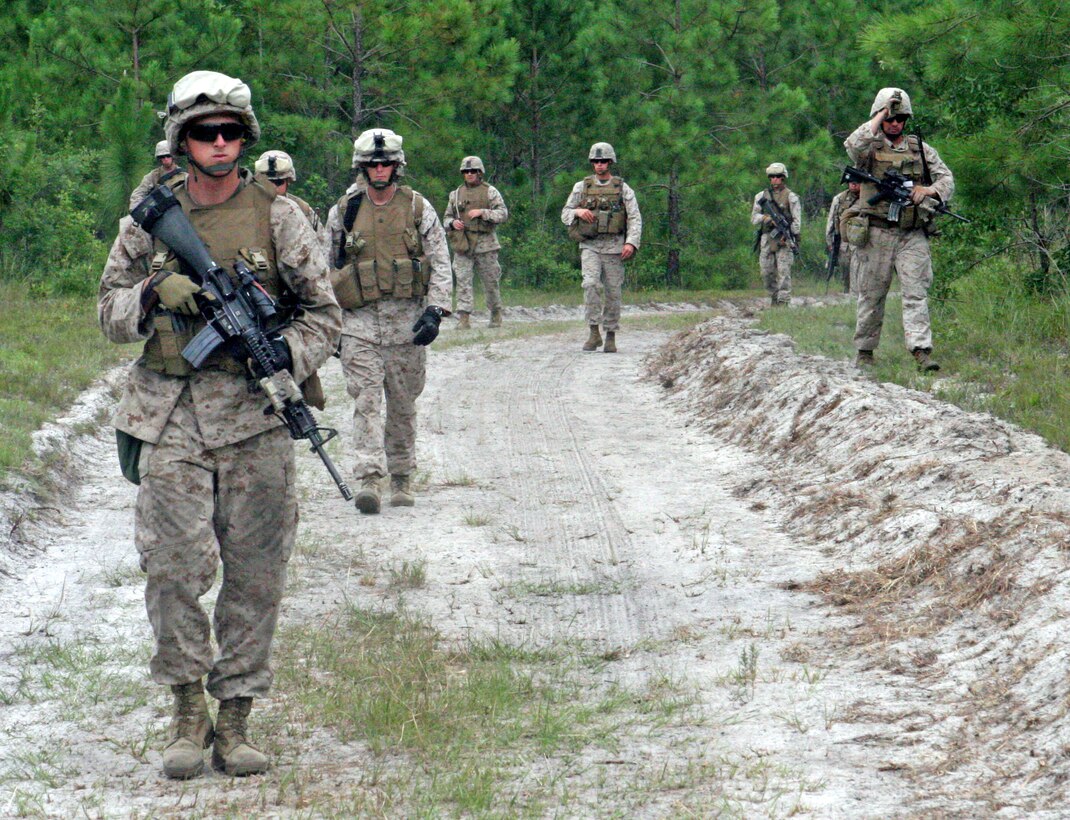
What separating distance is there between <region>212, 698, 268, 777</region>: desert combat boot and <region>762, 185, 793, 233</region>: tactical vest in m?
17.0

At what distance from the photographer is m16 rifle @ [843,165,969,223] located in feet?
34.9

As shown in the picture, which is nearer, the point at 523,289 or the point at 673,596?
the point at 673,596

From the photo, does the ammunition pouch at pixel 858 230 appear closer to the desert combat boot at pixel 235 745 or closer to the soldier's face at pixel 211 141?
the soldier's face at pixel 211 141

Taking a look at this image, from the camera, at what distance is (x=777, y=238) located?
20.6m

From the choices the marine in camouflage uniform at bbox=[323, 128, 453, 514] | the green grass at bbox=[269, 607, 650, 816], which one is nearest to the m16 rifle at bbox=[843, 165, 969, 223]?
the marine in camouflage uniform at bbox=[323, 128, 453, 514]

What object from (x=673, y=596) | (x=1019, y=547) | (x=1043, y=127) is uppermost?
(x=1043, y=127)

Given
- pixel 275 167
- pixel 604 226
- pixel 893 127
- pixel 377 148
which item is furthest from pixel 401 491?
pixel 604 226

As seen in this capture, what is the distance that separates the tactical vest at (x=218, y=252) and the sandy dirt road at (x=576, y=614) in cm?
132

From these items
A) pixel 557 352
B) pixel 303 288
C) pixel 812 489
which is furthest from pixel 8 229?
pixel 303 288

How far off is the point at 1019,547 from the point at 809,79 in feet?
75.7

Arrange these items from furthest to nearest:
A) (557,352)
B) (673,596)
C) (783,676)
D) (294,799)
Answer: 1. (557,352)
2. (673,596)
3. (783,676)
4. (294,799)

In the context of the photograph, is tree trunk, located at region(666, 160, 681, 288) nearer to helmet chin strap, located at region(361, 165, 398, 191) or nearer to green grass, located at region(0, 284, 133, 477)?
green grass, located at region(0, 284, 133, 477)

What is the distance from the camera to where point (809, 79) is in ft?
90.5

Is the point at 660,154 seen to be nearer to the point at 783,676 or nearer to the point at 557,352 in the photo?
the point at 557,352
